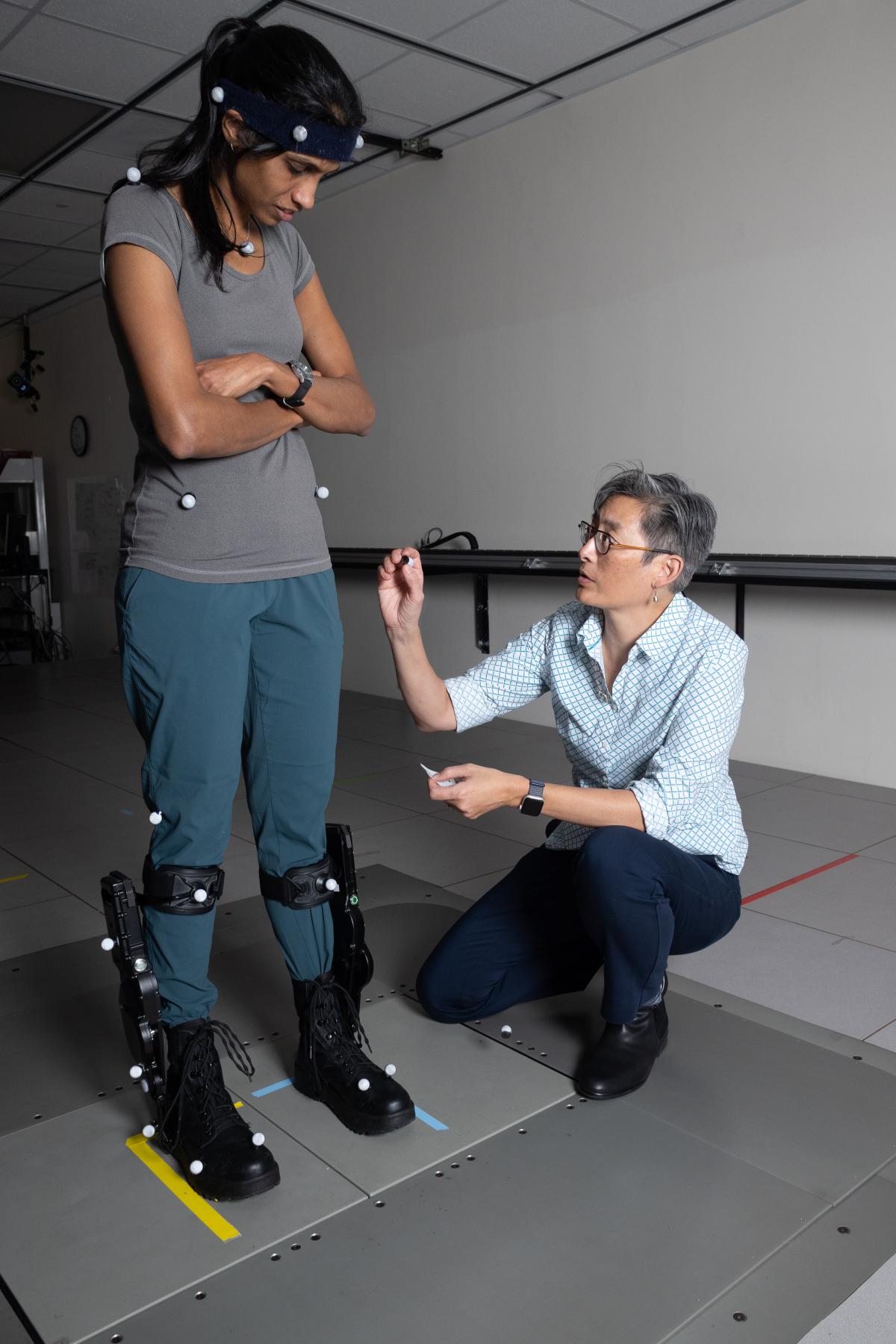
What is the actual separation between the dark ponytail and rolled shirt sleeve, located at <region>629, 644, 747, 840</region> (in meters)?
0.91

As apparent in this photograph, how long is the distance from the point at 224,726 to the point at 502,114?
389 centimetres

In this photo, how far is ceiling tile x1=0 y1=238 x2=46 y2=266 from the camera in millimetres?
6582

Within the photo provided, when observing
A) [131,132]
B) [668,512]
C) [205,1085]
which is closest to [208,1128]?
[205,1085]

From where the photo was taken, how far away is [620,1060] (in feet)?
5.63

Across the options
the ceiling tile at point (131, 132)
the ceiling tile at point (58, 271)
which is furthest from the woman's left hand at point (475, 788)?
the ceiling tile at point (58, 271)

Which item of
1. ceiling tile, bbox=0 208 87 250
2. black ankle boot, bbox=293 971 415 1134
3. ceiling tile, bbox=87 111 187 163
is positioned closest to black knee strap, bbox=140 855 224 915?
black ankle boot, bbox=293 971 415 1134

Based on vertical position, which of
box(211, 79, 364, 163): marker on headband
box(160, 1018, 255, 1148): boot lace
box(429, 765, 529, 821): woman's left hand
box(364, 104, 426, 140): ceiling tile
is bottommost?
box(160, 1018, 255, 1148): boot lace

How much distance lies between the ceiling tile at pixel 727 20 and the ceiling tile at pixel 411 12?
703mm

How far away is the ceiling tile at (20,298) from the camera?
7.78 m

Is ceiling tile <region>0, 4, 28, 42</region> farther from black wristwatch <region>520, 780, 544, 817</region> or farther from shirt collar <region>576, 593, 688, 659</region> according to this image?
black wristwatch <region>520, 780, 544, 817</region>

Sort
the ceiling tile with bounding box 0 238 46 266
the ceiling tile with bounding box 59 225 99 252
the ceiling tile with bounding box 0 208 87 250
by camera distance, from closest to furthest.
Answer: the ceiling tile with bounding box 0 208 87 250 < the ceiling tile with bounding box 59 225 99 252 < the ceiling tile with bounding box 0 238 46 266

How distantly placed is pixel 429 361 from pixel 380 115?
1.06m

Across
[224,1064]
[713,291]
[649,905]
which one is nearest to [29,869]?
[224,1064]

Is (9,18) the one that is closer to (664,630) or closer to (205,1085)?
(664,630)
